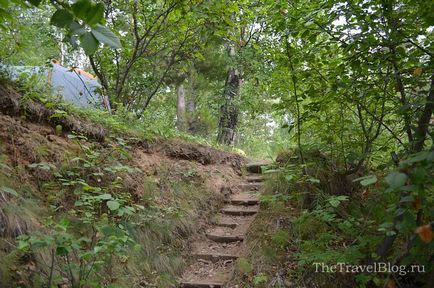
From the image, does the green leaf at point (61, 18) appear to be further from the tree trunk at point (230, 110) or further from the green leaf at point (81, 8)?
the tree trunk at point (230, 110)

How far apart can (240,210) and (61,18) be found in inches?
194

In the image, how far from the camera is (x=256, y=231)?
4625 millimetres

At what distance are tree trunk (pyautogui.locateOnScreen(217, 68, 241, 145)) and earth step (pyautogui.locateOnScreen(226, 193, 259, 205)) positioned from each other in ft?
11.1

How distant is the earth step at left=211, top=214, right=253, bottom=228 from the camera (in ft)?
17.5

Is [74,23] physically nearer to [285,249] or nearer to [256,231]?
[285,249]

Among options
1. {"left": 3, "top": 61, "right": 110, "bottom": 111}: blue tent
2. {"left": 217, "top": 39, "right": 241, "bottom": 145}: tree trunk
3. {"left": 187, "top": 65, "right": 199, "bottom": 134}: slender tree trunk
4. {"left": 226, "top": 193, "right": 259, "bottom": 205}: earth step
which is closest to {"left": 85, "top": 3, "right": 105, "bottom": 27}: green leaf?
{"left": 3, "top": 61, "right": 110, "bottom": 111}: blue tent

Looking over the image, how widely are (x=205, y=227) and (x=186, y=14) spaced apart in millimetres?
3229

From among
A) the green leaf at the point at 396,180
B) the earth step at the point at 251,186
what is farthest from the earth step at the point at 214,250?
the green leaf at the point at 396,180

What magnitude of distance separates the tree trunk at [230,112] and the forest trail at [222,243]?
3.15 m

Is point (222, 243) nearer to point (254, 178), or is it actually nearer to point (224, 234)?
point (224, 234)

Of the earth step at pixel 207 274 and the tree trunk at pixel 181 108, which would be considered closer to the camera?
the earth step at pixel 207 274

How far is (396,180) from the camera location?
141 cm

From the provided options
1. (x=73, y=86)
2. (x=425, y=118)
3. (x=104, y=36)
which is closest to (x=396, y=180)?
(x=104, y=36)

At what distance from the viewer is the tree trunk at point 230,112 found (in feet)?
31.0
